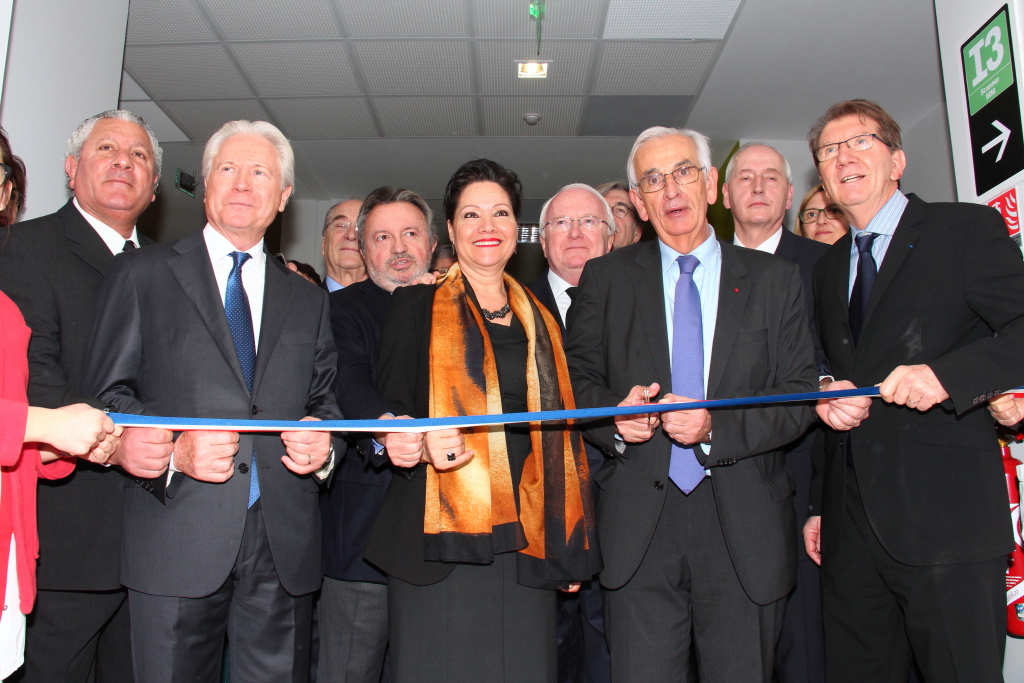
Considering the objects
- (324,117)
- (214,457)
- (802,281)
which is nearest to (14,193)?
(214,457)

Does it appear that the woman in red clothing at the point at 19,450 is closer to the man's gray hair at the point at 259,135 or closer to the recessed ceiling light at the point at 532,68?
the man's gray hair at the point at 259,135

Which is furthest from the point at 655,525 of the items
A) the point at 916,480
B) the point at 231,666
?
Answer: the point at 231,666

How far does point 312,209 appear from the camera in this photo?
9484 mm

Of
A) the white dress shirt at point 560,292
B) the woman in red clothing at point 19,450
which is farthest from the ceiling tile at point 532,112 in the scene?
the woman in red clothing at point 19,450

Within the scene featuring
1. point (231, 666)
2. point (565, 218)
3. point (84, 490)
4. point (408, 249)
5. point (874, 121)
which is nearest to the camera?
point (231, 666)

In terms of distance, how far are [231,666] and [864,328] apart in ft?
7.52

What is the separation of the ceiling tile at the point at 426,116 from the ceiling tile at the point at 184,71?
4.27 feet

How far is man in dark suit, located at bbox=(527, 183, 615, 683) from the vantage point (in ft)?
9.70

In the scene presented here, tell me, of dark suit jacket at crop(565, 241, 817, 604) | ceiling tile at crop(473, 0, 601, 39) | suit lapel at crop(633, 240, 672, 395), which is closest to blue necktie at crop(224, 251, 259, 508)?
dark suit jacket at crop(565, 241, 817, 604)

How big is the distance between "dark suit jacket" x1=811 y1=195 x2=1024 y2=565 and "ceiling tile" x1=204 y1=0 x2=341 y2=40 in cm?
443

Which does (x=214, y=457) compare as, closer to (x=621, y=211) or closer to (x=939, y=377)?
(x=939, y=377)

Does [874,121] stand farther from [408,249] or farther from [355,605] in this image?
[355,605]

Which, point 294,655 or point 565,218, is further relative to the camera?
point 565,218

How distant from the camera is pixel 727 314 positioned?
228 centimetres
